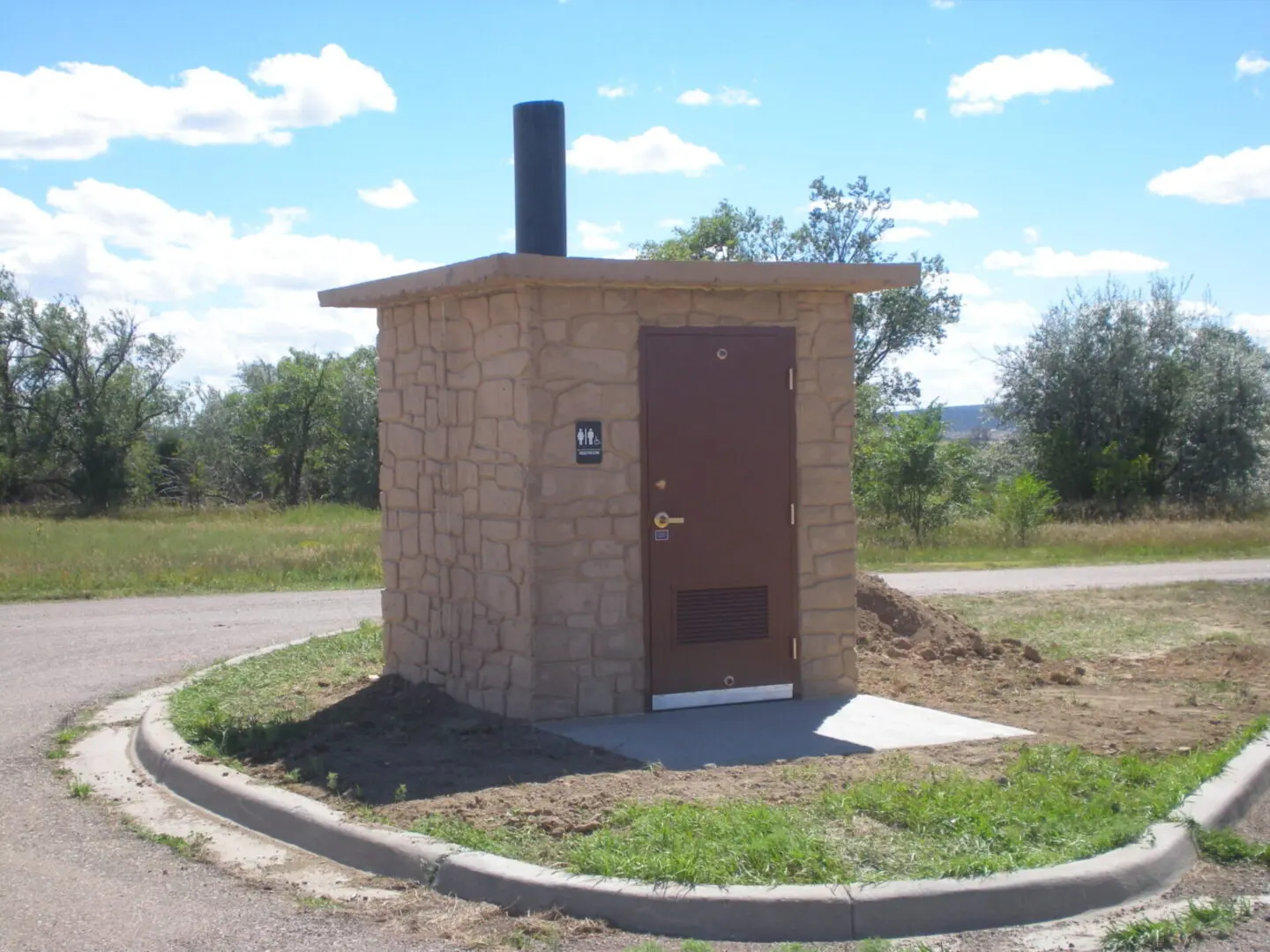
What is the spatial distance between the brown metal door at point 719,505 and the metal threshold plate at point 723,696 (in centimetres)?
3

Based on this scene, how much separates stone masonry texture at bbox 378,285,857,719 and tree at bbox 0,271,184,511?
36.5 meters

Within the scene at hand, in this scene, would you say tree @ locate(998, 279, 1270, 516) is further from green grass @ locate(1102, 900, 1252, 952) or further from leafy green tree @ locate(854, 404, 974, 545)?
green grass @ locate(1102, 900, 1252, 952)

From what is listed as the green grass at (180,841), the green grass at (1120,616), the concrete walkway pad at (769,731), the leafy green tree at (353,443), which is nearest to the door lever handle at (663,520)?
the concrete walkway pad at (769,731)

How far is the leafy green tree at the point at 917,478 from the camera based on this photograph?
87.2 ft

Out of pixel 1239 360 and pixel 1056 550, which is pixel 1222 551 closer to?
pixel 1056 550

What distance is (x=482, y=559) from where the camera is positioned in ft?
28.1

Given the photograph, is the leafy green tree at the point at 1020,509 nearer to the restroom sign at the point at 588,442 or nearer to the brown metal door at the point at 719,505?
the brown metal door at the point at 719,505

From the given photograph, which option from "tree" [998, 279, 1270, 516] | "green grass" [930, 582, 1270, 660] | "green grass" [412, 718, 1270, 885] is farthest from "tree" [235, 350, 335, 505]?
"green grass" [412, 718, 1270, 885]

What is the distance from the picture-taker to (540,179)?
29.1 ft

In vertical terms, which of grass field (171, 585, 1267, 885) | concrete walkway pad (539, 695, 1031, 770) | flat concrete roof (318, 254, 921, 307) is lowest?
concrete walkway pad (539, 695, 1031, 770)

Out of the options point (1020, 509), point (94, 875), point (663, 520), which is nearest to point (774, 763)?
point (663, 520)

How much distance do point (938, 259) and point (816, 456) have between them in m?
33.0

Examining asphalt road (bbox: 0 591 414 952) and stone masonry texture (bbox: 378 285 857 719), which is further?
stone masonry texture (bbox: 378 285 857 719)

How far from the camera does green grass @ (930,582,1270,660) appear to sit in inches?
465
